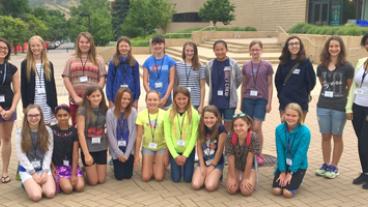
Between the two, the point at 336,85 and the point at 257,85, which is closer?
the point at 336,85

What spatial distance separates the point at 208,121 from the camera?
5484 mm

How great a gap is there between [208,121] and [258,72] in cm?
127

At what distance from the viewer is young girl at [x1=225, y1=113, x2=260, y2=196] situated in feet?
17.2

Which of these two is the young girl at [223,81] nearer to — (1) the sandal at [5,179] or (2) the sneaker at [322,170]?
(2) the sneaker at [322,170]

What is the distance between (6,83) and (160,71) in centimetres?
216

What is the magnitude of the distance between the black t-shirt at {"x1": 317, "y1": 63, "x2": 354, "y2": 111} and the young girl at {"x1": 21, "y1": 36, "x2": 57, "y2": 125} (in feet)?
12.2

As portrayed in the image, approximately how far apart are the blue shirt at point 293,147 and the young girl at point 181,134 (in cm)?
112

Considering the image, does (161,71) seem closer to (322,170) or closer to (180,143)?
(180,143)

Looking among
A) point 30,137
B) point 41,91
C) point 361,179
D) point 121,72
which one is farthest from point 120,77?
point 361,179

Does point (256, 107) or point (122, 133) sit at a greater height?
point (256, 107)

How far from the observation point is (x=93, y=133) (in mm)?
5609

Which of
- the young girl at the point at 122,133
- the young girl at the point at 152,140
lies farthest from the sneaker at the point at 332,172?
the young girl at the point at 122,133

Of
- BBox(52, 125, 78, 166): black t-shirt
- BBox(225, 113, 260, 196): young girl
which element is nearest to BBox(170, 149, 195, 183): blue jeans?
BBox(225, 113, 260, 196): young girl

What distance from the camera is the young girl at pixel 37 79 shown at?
567 cm
